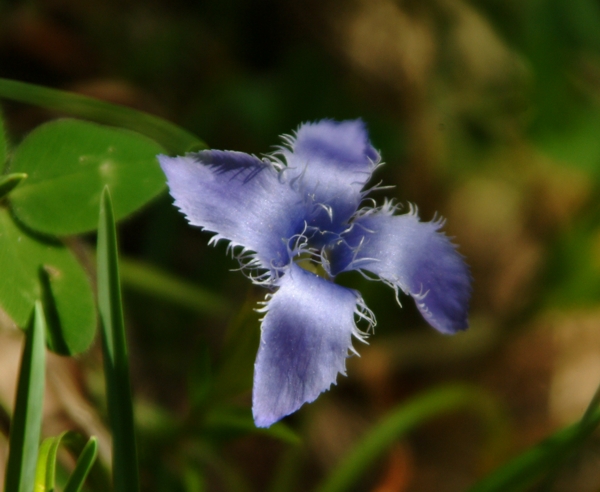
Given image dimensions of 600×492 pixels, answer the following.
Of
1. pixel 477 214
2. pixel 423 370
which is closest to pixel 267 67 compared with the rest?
pixel 477 214

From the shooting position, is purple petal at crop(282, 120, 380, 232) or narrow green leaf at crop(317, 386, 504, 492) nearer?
purple petal at crop(282, 120, 380, 232)

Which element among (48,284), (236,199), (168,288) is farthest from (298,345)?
(168,288)

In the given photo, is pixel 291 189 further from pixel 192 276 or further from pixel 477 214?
pixel 477 214

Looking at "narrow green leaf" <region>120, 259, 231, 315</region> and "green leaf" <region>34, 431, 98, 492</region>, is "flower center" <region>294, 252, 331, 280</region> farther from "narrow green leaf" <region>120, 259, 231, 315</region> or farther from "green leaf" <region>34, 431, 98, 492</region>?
"narrow green leaf" <region>120, 259, 231, 315</region>

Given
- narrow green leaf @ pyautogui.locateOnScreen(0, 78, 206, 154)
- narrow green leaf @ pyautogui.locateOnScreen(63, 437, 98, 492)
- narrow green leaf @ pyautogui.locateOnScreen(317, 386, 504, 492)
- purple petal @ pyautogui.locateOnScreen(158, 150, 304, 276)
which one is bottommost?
narrow green leaf @ pyautogui.locateOnScreen(317, 386, 504, 492)

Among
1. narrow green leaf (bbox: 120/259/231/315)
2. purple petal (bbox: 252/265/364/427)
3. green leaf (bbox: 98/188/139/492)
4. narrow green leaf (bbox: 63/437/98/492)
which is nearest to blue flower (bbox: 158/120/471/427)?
purple petal (bbox: 252/265/364/427)

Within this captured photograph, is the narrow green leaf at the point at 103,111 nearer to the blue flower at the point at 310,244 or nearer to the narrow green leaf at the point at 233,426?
the blue flower at the point at 310,244
